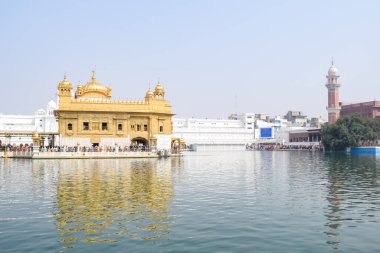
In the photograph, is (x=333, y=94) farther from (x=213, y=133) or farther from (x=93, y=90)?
(x=93, y=90)

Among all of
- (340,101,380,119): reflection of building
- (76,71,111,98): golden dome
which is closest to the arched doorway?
(76,71,111,98): golden dome

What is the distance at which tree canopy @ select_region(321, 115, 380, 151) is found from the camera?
86.6 meters

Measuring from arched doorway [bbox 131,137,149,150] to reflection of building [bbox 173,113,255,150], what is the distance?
67.9m

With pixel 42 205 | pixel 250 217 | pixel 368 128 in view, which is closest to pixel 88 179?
pixel 42 205

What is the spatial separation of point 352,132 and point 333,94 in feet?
163

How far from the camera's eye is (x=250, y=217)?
13930mm

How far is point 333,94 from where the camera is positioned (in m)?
134

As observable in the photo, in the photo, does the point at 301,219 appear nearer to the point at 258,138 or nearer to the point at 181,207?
the point at 181,207

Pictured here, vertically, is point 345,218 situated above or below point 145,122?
below

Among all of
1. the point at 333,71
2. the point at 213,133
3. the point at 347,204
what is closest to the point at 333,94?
the point at 333,71

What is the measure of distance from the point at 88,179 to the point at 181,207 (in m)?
10.9

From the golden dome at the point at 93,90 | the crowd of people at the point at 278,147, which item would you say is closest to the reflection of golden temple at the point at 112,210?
the golden dome at the point at 93,90

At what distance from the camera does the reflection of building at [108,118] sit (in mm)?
58438

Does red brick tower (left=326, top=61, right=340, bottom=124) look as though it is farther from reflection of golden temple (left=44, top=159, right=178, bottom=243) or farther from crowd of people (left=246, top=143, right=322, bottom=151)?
reflection of golden temple (left=44, top=159, right=178, bottom=243)
